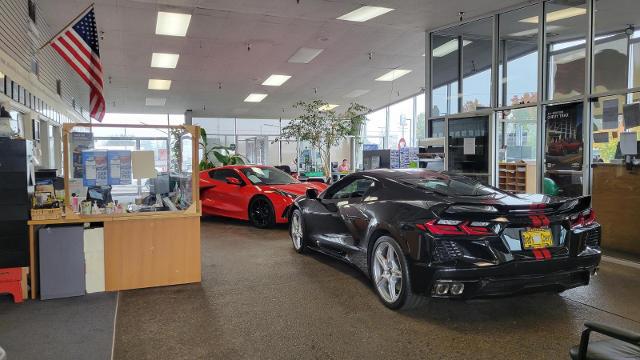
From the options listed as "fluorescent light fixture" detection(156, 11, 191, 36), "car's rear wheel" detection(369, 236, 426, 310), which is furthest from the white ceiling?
"car's rear wheel" detection(369, 236, 426, 310)

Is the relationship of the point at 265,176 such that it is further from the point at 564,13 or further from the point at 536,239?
the point at 536,239

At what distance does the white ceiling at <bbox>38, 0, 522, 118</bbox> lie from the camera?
301 inches

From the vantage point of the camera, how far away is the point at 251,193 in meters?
8.30

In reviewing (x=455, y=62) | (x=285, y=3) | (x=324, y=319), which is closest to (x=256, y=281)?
(x=324, y=319)

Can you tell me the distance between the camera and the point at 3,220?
3984mm

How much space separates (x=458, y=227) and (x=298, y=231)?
9.97ft

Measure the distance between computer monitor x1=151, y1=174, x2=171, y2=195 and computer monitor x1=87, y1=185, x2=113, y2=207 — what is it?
16.7 inches

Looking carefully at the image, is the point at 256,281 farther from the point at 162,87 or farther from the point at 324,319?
the point at 162,87

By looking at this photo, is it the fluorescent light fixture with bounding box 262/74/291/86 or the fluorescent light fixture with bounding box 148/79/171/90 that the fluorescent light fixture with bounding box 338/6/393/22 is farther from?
the fluorescent light fixture with bounding box 148/79/171/90

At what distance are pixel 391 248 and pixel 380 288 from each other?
0.43 metres

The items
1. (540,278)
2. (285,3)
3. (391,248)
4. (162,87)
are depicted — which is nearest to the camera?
(540,278)

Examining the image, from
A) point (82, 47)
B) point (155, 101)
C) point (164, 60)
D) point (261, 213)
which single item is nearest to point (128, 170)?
point (82, 47)

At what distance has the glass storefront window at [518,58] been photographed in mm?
7488

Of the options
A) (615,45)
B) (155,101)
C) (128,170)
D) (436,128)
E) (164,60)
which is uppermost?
(164,60)
